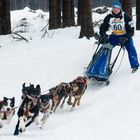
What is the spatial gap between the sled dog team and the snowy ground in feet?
0.66

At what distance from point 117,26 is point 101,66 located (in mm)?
1139

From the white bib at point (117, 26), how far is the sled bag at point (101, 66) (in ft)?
1.43

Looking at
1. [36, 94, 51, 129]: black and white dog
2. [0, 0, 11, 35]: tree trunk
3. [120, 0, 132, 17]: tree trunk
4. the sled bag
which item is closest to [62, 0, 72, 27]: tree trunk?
[0, 0, 11, 35]: tree trunk

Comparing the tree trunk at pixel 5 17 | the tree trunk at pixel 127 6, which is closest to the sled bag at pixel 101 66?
the tree trunk at pixel 127 6

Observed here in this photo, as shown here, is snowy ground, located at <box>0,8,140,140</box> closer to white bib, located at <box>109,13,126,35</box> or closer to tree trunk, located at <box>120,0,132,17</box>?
white bib, located at <box>109,13,126,35</box>

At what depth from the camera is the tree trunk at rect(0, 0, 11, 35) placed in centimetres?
2125

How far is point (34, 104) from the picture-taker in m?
9.06

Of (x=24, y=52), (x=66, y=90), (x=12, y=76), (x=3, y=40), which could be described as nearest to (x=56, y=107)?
(x=66, y=90)

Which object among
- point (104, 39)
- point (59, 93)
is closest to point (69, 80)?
point (104, 39)

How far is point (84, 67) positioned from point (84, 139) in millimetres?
5375

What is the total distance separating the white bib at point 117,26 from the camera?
12604 millimetres

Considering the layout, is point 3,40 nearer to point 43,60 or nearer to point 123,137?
point 43,60

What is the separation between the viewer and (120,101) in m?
10.5

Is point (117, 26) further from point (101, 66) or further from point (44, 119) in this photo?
point (44, 119)
